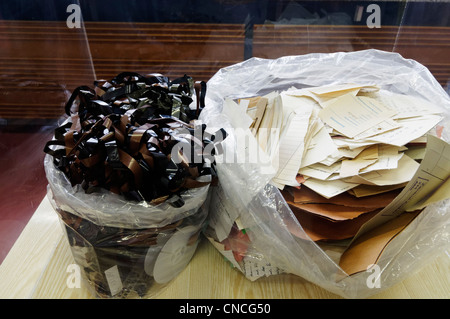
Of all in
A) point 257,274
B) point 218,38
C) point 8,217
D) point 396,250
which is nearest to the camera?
point 396,250

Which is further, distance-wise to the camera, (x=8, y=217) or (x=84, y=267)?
(x=8, y=217)

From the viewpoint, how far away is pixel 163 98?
777 millimetres

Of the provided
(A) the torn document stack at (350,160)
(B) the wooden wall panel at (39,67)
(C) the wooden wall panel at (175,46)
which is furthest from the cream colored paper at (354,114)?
(B) the wooden wall panel at (39,67)

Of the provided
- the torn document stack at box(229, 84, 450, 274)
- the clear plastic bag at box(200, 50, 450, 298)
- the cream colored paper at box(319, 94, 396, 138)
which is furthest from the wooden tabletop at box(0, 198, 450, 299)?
the cream colored paper at box(319, 94, 396, 138)

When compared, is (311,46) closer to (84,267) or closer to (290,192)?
(290,192)

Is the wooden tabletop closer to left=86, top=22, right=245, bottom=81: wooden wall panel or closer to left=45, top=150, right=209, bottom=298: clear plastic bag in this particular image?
left=45, top=150, right=209, bottom=298: clear plastic bag

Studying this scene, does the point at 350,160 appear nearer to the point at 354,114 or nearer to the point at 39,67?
the point at 354,114

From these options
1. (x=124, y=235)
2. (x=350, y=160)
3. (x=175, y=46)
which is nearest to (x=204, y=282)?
(x=124, y=235)

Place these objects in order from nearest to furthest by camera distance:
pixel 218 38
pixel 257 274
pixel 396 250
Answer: pixel 396 250 < pixel 257 274 < pixel 218 38

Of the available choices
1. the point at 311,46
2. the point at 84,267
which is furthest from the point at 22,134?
the point at 311,46

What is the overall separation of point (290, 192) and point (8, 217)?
2.51 feet

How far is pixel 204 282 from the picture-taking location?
0.77 metres

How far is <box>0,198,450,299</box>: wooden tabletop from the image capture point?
0.75 meters

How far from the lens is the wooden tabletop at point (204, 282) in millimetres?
750
